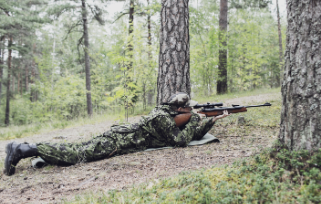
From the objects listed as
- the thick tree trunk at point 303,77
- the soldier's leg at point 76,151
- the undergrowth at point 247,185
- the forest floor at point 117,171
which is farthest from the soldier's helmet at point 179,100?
the thick tree trunk at point 303,77

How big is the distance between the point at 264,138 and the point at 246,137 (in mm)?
329

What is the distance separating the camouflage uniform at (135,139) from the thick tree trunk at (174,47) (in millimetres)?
861

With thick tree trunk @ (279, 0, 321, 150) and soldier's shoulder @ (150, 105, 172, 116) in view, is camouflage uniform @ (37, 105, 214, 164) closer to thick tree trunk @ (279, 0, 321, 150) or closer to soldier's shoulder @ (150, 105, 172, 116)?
soldier's shoulder @ (150, 105, 172, 116)

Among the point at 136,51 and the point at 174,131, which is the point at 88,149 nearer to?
the point at 174,131

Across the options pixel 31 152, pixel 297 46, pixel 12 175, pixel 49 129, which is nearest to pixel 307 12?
pixel 297 46

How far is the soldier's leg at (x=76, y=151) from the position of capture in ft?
10.9

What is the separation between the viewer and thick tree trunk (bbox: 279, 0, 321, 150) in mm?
1812

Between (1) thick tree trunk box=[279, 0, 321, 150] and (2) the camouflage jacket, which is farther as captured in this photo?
(2) the camouflage jacket

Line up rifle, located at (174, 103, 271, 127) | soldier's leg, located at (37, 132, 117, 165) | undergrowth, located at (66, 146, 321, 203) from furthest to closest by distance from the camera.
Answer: rifle, located at (174, 103, 271, 127) < soldier's leg, located at (37, 132, 117, 165) < undergrowth, located at (66, 146, 321, 203)

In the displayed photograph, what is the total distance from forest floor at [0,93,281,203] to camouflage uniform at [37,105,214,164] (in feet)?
0.49

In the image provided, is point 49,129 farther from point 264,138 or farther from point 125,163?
point 264,138

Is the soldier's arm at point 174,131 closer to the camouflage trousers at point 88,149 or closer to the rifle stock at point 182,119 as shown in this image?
the rifle stock at point 182,119

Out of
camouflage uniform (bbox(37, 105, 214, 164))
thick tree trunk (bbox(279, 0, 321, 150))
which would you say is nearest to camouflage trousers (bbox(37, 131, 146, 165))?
camouflage uniform (bbox(37, 105, 214, 164))

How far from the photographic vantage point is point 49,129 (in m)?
8.09
